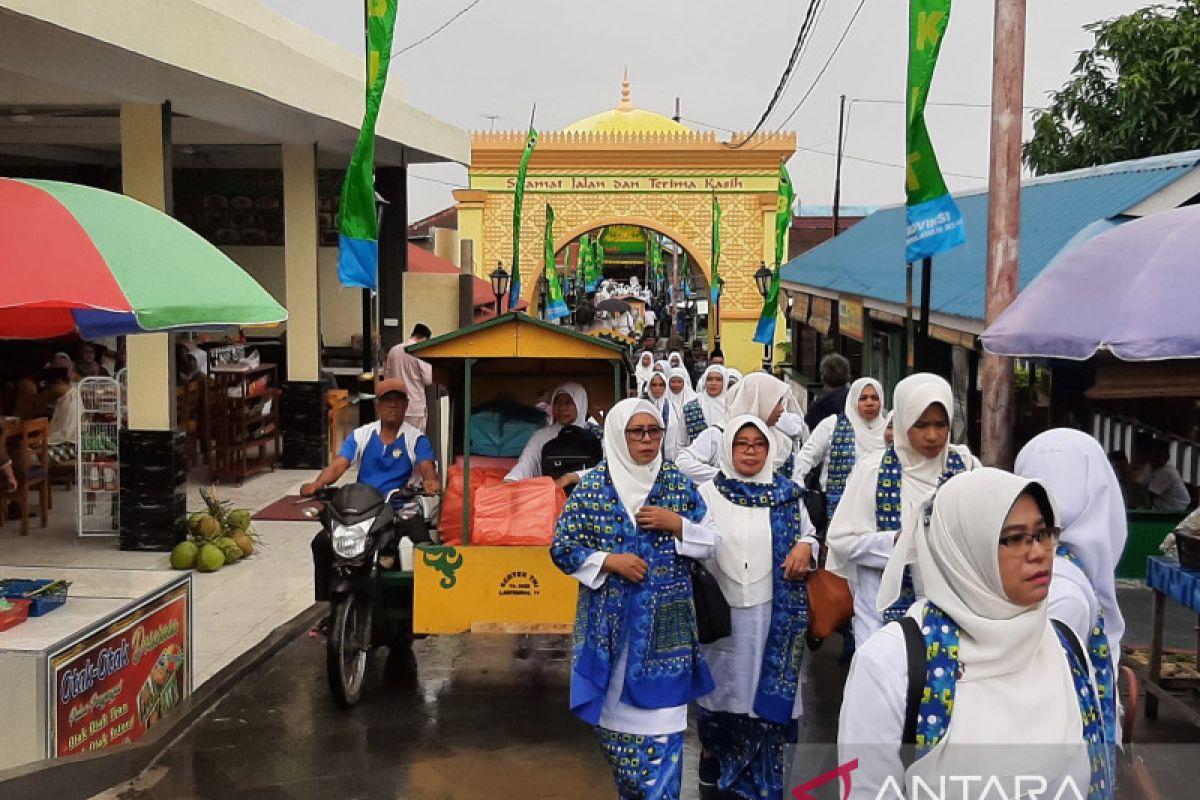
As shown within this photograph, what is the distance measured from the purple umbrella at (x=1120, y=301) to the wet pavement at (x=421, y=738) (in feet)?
6.29

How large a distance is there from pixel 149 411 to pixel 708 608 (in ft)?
22.6

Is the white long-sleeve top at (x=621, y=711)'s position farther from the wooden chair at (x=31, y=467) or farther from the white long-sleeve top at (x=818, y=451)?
the wooden chair at (x=31, y=467)

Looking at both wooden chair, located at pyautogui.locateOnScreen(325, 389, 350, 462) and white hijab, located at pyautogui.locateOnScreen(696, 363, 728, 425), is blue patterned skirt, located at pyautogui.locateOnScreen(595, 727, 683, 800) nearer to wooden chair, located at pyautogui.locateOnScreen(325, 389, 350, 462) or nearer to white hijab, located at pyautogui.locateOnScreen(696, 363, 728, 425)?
white hijab, located at pyautogui.locateOnScreen(696, 363, 728, 425)

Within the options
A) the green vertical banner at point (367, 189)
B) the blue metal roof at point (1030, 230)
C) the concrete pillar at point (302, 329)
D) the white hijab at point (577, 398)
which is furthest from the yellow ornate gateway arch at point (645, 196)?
the white hijab at point (577, 398)

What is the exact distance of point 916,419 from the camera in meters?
5.05

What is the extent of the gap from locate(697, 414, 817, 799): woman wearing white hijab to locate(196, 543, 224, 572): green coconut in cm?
580

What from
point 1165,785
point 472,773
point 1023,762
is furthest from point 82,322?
point 1165,785

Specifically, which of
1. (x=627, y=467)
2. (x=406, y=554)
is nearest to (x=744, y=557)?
(x=627, y=467)

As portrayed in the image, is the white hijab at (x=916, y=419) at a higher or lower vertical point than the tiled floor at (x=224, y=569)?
higher

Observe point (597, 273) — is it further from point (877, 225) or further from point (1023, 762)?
point (1023, 762)

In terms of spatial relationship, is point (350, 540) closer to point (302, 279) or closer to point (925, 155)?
point (925, 155)

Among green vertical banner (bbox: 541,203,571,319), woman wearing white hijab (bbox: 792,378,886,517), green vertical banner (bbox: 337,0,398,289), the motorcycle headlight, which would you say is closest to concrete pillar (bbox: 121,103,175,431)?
green vertical banner (bbox: 337,0,398,289)

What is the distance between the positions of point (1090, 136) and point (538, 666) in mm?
14078

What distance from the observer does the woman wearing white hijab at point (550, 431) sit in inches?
297
